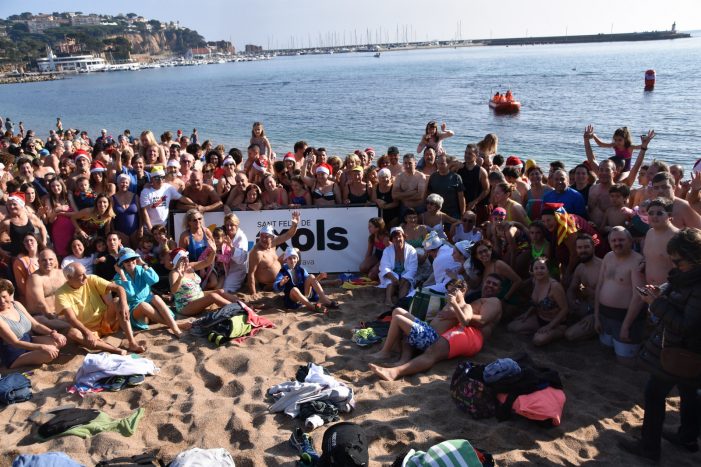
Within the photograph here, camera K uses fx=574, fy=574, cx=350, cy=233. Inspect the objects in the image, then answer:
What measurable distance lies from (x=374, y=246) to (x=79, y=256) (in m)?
4.04

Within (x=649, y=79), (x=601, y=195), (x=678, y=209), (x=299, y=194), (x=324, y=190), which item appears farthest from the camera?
(x=649, y=79)

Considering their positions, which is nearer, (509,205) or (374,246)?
(509,205)

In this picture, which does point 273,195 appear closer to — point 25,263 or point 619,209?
point 25,263

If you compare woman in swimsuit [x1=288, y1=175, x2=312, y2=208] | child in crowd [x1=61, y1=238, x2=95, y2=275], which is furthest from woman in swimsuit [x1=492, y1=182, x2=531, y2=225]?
child in crowd [x1=61, y1=238, x2=95, y2=275]

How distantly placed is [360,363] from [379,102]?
4247 centimetres

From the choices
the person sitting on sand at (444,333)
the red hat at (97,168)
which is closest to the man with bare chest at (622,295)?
the person sitting on sand at (444,333)

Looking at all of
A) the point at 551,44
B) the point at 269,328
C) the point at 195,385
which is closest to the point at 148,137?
the point at 269,328

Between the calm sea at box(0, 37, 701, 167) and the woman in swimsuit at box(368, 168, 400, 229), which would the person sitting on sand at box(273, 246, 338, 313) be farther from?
the calm sea at box(0, 37, 701, 167)

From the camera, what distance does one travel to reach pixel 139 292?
7.06 m

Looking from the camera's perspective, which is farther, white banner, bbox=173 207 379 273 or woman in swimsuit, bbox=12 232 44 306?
white banner, bbox=173 207 379 273

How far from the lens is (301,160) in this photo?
11.5m

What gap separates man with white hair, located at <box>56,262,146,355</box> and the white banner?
7.59ft

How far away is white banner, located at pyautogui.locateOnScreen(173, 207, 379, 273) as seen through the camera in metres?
8.91

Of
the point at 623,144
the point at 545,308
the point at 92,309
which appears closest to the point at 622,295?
the point at 545,308
